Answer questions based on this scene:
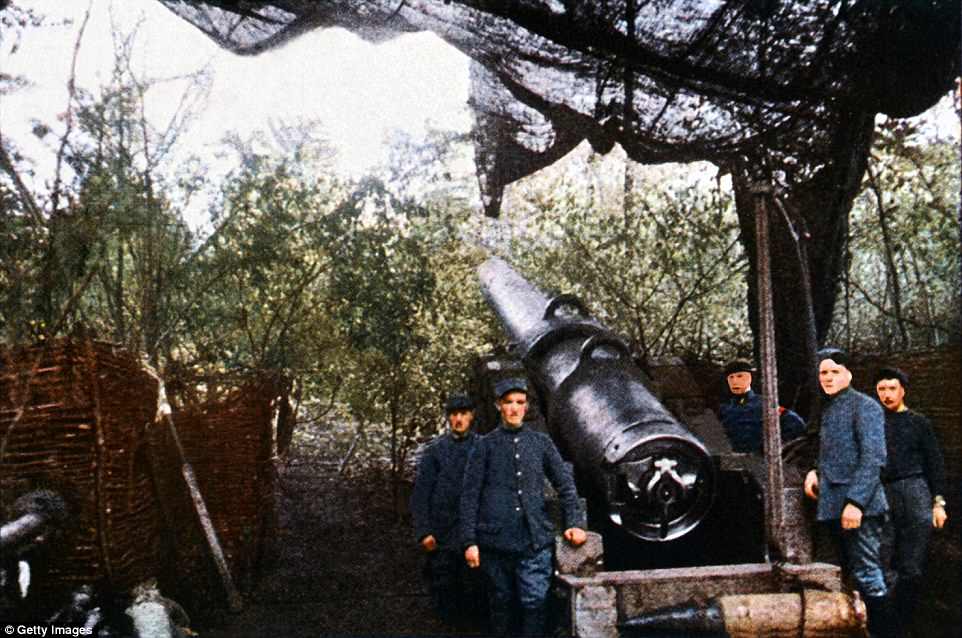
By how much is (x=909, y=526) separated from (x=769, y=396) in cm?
129

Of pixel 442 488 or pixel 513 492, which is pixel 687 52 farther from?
pixel 442 488

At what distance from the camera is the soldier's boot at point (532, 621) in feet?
15.2

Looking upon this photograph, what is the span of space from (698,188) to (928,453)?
193 inches

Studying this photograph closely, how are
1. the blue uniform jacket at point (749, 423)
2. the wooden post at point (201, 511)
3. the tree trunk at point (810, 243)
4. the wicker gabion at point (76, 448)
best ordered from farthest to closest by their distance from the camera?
→ the tree trunk at point (810, 243)
the blue uniform jacket at point (749, 423)
the wooden post at point (201, 511)
the wicker gabion at point (76, 448)

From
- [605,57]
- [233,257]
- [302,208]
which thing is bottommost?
[233,257]

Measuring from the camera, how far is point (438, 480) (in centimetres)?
536

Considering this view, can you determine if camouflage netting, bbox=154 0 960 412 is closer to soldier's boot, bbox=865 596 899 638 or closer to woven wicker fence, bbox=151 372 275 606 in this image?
soldier's boot, bbox=865 596 899 638

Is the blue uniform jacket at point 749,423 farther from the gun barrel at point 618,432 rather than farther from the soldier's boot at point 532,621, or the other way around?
the soldier's boot at point 532,621

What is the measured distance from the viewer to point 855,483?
4715 mm

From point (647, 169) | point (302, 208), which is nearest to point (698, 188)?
point (647, 169)

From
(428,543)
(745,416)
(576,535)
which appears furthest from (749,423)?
(428,543)

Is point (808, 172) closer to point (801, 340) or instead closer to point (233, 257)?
point (801, 340)

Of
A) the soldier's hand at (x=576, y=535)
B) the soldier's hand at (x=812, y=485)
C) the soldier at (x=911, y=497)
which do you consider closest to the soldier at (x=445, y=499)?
the soldier's hand at (x=576, y=535)

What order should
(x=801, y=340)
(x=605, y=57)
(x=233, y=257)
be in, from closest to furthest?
(x=605, y=57) → (x=801, y=340) → (x=233, y=257)
